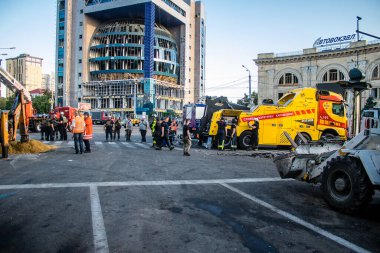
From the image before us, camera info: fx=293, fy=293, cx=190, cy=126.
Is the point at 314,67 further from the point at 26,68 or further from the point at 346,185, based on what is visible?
the point at 26,68

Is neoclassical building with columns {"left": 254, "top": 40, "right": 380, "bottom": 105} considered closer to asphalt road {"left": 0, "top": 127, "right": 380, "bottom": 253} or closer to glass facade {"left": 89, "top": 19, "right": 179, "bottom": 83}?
glass facade {"left": 89, "top": 19, "right": 179, "bottom": 83}

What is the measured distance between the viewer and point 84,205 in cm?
502

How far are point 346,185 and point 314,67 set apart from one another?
4457cm

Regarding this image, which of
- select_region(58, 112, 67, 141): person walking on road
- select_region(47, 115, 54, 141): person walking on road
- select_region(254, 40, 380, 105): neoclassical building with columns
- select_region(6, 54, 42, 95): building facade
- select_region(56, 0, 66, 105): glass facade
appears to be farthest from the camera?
select_region(6, 54, 42, 95): building facade

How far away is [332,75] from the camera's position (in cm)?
4409

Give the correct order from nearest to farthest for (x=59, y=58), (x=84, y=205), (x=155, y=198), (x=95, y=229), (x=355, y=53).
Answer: (x=95, y=229) → (x=84, y=205) → (x=155, y=198) → (x=355, y=53) → (x=59, y=58)

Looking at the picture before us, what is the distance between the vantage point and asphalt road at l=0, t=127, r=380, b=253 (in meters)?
3.50

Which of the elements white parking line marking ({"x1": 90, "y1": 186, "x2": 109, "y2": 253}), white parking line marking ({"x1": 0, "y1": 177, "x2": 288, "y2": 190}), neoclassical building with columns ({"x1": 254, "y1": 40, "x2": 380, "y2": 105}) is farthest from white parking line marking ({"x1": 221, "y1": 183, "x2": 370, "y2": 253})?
neoclassical building with columns ({"x1": 254, "y1": 40, "x2": 380, "y2": 105})

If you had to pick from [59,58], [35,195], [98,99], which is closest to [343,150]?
[35,195]

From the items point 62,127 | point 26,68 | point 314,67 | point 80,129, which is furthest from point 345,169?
point 26,68

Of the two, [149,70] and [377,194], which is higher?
[149,70]

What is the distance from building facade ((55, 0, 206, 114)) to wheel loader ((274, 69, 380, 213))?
62.7 metres

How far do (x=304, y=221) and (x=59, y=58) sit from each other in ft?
284

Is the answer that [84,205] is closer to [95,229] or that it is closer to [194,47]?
[95,229]
